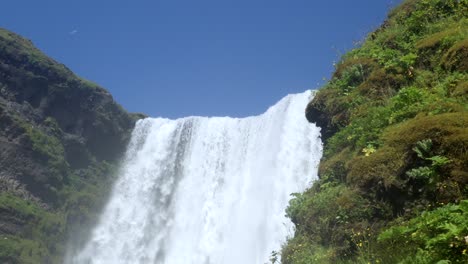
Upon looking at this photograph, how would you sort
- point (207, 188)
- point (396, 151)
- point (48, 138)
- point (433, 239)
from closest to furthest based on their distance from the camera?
point (433, 239)
point (396, 151)
point (207, 188)
point (48, 138)

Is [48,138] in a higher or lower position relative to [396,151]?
higher

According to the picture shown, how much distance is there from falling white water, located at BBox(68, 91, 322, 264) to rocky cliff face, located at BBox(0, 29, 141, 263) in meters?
3.49

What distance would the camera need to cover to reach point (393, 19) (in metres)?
11.5

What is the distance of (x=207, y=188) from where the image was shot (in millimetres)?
40406

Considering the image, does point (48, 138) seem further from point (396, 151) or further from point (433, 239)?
point (433, 239)

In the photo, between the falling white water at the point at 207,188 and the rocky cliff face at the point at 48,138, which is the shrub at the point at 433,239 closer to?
the falling white water at the point at 207,188

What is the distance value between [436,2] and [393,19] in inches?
62.2

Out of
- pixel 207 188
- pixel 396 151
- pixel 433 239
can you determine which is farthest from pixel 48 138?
pixel 433 239

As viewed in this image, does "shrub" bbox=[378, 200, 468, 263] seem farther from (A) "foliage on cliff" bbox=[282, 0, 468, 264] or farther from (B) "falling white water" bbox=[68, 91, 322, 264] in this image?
(B) "falling white water" bbox=[68, 91, 322, 264]

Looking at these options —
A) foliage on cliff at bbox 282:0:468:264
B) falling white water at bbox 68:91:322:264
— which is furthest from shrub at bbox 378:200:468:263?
falling white water at bbox 68:91:322:264

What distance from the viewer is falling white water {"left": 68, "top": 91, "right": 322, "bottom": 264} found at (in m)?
30.6

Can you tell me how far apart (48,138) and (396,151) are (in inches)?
1993

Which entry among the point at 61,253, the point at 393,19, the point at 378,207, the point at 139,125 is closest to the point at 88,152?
the point at 139,125

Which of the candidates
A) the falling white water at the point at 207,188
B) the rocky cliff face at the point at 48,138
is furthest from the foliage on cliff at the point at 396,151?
the rocky cliff face at the point at 48,138
